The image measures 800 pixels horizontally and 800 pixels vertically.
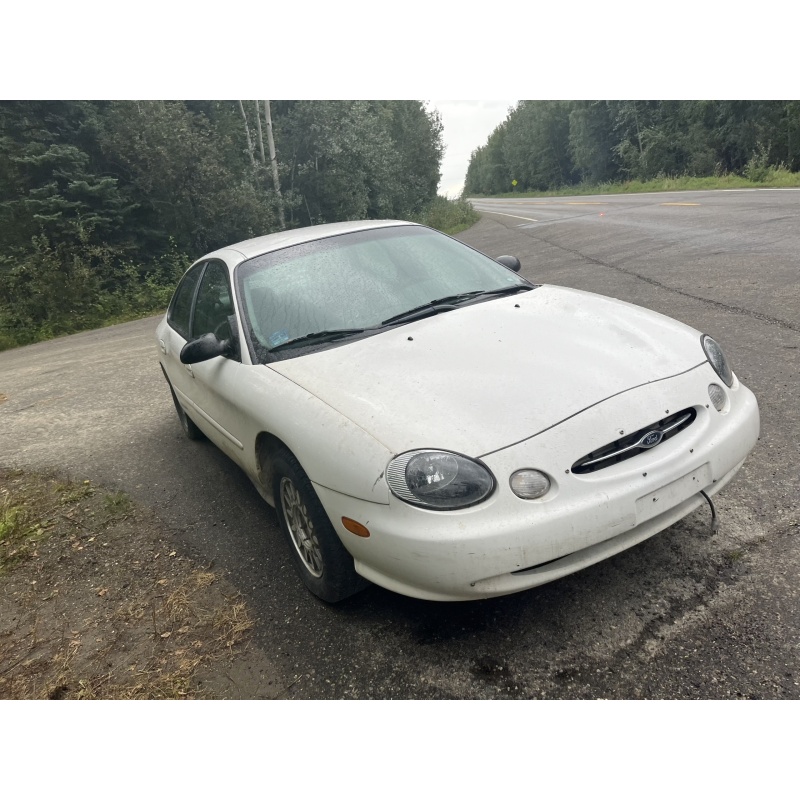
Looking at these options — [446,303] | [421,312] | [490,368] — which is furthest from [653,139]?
[490,368]

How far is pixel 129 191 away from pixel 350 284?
18.1 metres

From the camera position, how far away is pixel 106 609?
307 cm

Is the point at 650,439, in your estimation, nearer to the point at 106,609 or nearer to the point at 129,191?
the point at 106,609

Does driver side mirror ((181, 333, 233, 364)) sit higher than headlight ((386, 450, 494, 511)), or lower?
higher

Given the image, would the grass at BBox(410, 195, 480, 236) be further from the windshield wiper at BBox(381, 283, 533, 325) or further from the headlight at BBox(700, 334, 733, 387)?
the headlight at BBox(700, 334, 733, 387)

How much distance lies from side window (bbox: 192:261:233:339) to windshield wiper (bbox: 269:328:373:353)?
49 centimetres

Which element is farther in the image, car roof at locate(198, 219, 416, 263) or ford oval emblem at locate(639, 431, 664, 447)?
car roof at locate(198, 219, 416, 263)

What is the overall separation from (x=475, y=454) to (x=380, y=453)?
0.33 meters

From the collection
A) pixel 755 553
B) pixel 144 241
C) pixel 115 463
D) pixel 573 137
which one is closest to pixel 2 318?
pixel 144 241

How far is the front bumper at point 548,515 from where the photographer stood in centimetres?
211

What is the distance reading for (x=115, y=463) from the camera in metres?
4.94

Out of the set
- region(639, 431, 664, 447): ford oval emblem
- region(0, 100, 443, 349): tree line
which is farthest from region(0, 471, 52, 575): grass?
region(0, 100, 443, 349): tree line

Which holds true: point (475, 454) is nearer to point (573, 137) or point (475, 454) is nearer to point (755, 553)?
point (755, 553)

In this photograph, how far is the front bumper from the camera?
2109mm
